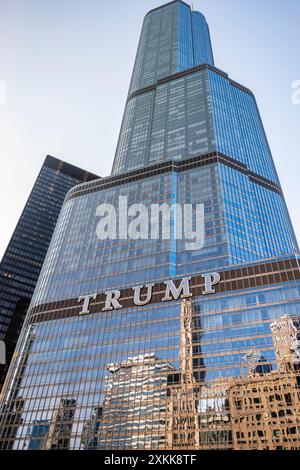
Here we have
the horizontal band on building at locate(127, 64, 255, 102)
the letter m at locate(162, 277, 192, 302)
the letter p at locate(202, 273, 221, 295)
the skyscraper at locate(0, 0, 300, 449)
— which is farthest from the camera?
the horizontal band on building at locate(127, 64, 255, 102)

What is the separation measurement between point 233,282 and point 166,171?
2350 inches

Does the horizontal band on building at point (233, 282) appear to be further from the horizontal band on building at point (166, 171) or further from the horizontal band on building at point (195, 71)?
the horizontal band on building at point (195, 71)

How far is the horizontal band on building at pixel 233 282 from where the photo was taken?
280 feet

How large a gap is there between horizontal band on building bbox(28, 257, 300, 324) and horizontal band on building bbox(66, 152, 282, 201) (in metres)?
51.8

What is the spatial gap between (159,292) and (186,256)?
1549 cm

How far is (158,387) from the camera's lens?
78.6 m

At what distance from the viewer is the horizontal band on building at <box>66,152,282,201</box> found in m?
137

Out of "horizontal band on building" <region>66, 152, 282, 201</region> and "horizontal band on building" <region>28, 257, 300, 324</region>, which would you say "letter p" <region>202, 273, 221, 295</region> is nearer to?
"horizontal band on building" <region>28, 257, 300, 324</region>

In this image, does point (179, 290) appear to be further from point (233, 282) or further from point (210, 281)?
point (233, 282)

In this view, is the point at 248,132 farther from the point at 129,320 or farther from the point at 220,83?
the point at 129,320

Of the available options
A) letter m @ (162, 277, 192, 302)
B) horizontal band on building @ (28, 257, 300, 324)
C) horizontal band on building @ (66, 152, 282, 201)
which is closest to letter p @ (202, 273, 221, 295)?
horizontal band on building @ (28, 257, 300, 324)

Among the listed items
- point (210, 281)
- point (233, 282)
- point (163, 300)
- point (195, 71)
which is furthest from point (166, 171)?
point (195, 71)

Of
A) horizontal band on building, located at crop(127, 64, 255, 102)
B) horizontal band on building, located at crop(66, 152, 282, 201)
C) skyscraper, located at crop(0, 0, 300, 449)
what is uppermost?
horizontal band on building, located at crop(127, 64, 255, 102)

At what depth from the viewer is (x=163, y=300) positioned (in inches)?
3686
